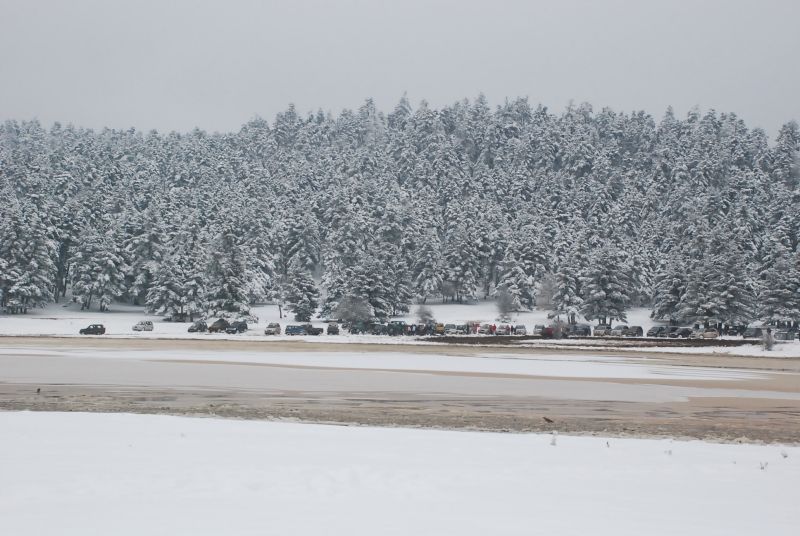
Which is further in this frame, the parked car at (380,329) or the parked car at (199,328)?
the parked car at (199,328)

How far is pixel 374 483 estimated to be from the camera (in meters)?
12.9

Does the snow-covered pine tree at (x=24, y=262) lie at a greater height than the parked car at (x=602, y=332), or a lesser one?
greater

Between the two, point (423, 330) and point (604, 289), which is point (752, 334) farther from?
point (423, 330)

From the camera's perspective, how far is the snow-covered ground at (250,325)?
73.6m

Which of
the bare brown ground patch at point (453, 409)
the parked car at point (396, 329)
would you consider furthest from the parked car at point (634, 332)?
the bare brown ground patch at point (453, 409)

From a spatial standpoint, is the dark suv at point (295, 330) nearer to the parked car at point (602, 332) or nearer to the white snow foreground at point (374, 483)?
the parked car at point (602, 332)

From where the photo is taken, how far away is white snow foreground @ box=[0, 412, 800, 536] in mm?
10453

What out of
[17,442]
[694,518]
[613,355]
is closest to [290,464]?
[17,442]

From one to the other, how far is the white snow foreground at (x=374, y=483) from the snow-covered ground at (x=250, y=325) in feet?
176

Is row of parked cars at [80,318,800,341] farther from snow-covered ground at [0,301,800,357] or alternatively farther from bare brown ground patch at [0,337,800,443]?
bare brown ground patch at [0,337,800,443]

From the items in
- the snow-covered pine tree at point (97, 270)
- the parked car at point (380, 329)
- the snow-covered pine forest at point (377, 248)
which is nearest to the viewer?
the parked car at point (380, 329)

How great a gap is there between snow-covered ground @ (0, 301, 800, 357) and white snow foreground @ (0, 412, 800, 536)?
53611mm

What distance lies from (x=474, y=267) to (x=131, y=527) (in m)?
133

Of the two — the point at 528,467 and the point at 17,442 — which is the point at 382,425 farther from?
the point at 17,442
